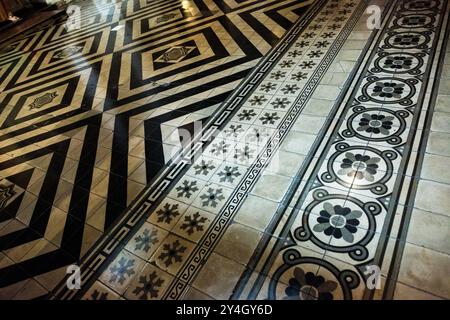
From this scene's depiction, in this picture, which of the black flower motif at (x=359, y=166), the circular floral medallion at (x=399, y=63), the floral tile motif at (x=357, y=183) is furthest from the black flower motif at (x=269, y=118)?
the circular floral medallion at (x=399, y=63)

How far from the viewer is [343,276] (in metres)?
1.59

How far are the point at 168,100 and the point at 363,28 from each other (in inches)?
103

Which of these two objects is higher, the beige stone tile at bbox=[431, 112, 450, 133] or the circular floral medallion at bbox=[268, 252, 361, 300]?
the beige stone tile at bbox=[431, 112, 450, 133]

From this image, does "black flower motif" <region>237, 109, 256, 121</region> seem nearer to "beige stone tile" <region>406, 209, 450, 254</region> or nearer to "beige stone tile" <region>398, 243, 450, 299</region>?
"beige stone tile" <region>406, 209, 450, 254</region>

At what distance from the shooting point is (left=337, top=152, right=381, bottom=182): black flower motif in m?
2.05

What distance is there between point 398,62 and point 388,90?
53 cm

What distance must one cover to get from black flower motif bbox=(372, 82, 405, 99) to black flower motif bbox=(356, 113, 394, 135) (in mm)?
316

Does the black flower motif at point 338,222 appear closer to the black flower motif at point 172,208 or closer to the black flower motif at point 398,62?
the black flower motif at point 172,208

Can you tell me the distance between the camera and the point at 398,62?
9.84 feet

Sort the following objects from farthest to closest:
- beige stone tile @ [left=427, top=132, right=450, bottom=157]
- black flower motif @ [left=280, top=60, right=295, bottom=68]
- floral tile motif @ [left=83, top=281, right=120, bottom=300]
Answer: black flower motif @ [left=280, top=60, right=295, bottom=68]
beige stone tile @ [left=427, top=132, right=450, bottom=157]
floral tile motif @ [left=83, top=281, right=120, bottom=300]

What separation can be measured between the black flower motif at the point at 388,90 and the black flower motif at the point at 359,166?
0.85m

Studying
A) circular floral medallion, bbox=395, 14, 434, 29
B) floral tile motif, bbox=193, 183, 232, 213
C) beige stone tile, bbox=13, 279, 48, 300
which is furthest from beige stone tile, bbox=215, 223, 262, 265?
circular floral medallion, bbox=395, 14, 434, 29
